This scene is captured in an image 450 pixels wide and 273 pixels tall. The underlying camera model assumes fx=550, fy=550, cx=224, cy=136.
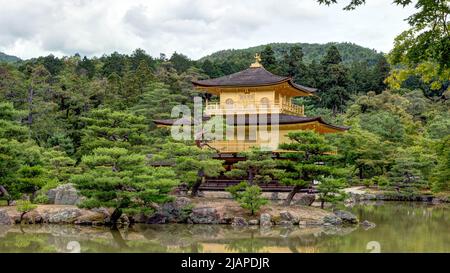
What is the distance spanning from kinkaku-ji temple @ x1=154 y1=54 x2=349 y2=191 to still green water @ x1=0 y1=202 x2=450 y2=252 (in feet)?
18.8

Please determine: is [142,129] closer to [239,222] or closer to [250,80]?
[239,222]

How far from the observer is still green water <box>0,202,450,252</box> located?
460 inches

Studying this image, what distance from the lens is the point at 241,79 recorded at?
949 inches

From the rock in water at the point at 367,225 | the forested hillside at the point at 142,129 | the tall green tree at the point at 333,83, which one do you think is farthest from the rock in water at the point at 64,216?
the tall green tree at the point at 333,83

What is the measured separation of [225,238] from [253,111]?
10.5 m

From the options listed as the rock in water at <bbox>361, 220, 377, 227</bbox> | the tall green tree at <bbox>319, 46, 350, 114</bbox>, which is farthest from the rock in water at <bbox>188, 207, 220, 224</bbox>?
the tall green tree at <bbox>319, 46, 350, 114</bbox>

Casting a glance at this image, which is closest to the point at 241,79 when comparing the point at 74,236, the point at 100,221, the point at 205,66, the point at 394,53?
the point at 100,221

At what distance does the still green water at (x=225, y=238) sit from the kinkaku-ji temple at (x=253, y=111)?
5.74m

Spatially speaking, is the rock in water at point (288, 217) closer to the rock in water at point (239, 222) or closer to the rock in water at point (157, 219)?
the rock in water at point (239, 222)

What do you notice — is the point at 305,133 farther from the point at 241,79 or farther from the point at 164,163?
the point at 241,79

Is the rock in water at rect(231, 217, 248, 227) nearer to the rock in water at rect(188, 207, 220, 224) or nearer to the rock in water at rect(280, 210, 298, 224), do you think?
the rock in water at rect(188, 207, 220, 224)

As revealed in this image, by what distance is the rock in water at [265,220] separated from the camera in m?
16.0

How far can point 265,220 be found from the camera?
16031 mm

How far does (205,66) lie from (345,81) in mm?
14637
